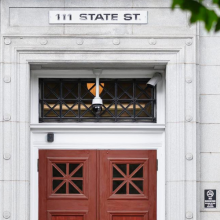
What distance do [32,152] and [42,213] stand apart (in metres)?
0.87

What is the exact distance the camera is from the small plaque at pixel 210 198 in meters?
6.76

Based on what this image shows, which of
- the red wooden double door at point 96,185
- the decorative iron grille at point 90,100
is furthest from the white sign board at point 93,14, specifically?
the red wooden double door at point 96,185

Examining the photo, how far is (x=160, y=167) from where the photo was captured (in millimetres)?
7145

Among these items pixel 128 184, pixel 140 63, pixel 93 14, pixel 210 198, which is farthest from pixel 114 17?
pixel 210 198

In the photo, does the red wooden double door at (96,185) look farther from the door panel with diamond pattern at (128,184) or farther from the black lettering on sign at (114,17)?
the black lettering on sign at (114,17)

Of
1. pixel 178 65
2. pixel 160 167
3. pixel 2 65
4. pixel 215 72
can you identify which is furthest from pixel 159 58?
pixel 2 65

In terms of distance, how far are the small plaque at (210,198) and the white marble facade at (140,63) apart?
0.18ft

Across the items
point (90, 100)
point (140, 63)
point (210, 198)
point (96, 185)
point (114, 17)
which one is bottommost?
point (210, 198)

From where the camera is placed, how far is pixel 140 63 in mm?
6812

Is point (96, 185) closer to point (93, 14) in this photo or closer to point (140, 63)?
point (140, 63)

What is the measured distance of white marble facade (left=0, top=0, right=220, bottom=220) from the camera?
6.69 meters

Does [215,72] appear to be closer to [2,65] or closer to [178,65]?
[178,65]

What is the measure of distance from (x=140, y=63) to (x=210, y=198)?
2035mm

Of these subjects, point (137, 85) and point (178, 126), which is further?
point (137, 85)
